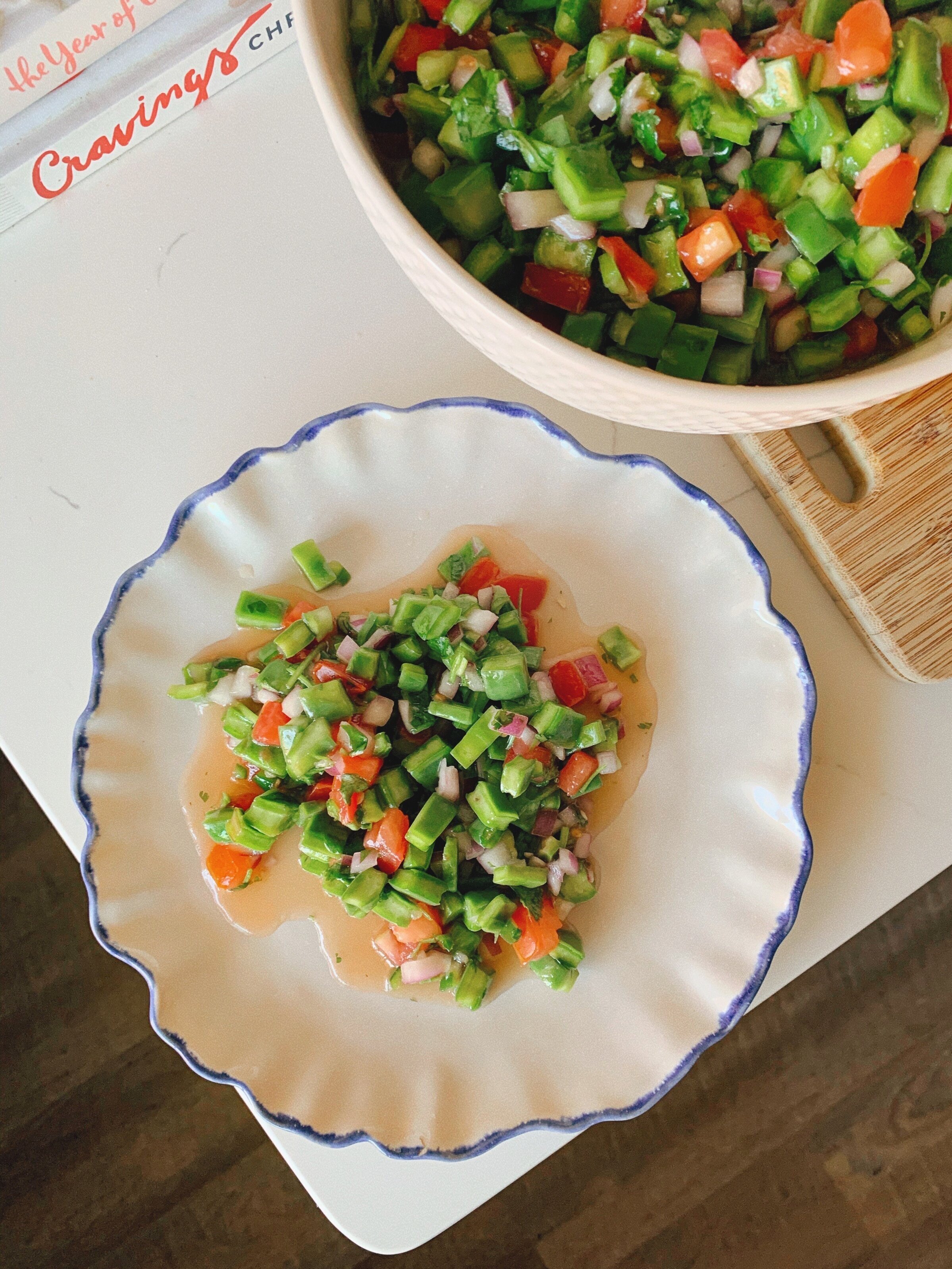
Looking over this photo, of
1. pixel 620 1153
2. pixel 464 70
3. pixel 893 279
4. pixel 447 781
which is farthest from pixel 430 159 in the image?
pixel 620 1153

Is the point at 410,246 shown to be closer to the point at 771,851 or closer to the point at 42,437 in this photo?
the point at 42,437

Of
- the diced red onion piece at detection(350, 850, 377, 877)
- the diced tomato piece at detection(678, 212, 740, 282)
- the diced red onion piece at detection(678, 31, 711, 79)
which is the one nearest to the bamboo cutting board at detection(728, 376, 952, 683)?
the diced tomato piece at detection(678, 212, 740, 282)

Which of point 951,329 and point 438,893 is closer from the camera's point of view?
point 951,329

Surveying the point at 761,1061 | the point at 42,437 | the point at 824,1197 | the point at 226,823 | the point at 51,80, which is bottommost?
the point at 824,1197

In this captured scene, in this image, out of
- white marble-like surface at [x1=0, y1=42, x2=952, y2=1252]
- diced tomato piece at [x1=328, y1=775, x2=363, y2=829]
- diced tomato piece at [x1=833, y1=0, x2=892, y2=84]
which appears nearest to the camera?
diced tomato piece at [x1=833, y1=0, x2=892, y2=84]

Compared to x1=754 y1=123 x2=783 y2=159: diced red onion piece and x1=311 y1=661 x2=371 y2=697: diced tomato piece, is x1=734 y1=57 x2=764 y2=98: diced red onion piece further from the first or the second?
x1=311 y1=661 x2=371 y2=697: diced tomato piece

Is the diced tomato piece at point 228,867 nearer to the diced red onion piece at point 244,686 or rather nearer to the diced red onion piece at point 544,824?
the diced red onion piece at point 244,686

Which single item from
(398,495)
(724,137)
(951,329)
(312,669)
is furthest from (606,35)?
(312,669)
